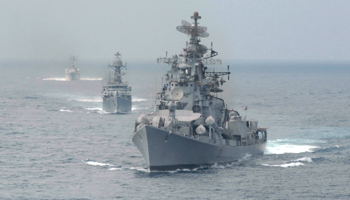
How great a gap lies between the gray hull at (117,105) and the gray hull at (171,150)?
52251 millimetres

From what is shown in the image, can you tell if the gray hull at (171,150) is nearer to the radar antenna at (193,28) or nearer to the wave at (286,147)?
the radar antenna at (193,28)

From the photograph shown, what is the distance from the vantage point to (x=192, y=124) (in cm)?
4734

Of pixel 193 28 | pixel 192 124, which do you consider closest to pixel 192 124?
pixel 192 124

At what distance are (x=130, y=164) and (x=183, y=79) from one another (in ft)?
31.2

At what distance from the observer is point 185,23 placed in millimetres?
52438

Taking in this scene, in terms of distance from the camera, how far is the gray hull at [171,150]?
43.9 metres

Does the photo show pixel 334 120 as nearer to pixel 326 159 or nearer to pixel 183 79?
pixel 326 159

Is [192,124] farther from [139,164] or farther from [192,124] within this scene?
[139,164]

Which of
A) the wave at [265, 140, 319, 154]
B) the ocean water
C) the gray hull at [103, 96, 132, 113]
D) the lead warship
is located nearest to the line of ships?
the lead warship

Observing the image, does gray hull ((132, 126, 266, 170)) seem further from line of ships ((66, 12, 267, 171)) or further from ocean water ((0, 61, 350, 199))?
ocean water ((0, 61, 350, 199))

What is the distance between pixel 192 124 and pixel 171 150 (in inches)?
153

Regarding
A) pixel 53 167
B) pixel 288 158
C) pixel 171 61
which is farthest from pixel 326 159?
pixel 53 167

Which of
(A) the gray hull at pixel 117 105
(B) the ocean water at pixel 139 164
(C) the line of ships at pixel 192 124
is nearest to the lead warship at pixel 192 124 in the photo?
(C) the line of ships at pixel 192 124

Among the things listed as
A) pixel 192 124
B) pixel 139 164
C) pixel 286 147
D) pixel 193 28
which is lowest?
pixel 139 164
